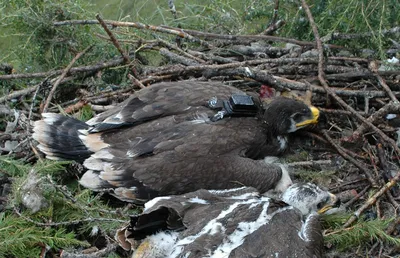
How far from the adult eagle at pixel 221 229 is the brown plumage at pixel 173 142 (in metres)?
0.43

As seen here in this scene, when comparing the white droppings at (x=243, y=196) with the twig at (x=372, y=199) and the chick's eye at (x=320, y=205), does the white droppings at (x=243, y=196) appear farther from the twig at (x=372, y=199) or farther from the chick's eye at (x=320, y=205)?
the twig at (x=372, y=199)

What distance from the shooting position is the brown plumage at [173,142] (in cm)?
393

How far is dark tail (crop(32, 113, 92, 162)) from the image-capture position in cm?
427

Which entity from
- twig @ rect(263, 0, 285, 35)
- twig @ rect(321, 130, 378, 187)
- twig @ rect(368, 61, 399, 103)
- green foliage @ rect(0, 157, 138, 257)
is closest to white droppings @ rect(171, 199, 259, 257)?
green foliage @ rect(0, 157, 138, 257)

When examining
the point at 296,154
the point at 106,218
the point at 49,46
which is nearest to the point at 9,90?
the point at 49,46

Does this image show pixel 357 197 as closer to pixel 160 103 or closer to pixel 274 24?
pixel 160 103

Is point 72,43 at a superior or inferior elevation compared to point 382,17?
inferior

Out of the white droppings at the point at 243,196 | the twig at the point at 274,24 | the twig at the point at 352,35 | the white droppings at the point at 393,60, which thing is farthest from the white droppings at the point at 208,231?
the twig at the point at 274,24

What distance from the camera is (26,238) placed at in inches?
136

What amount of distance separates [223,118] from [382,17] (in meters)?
1.49

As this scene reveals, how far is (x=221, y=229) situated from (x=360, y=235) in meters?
0.97

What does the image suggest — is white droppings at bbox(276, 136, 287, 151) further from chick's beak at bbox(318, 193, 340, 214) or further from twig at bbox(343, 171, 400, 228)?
twig at bbox(343, 171, 400, 228)

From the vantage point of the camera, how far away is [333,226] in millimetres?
3828

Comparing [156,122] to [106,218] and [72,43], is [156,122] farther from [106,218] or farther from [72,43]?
[72,43]
